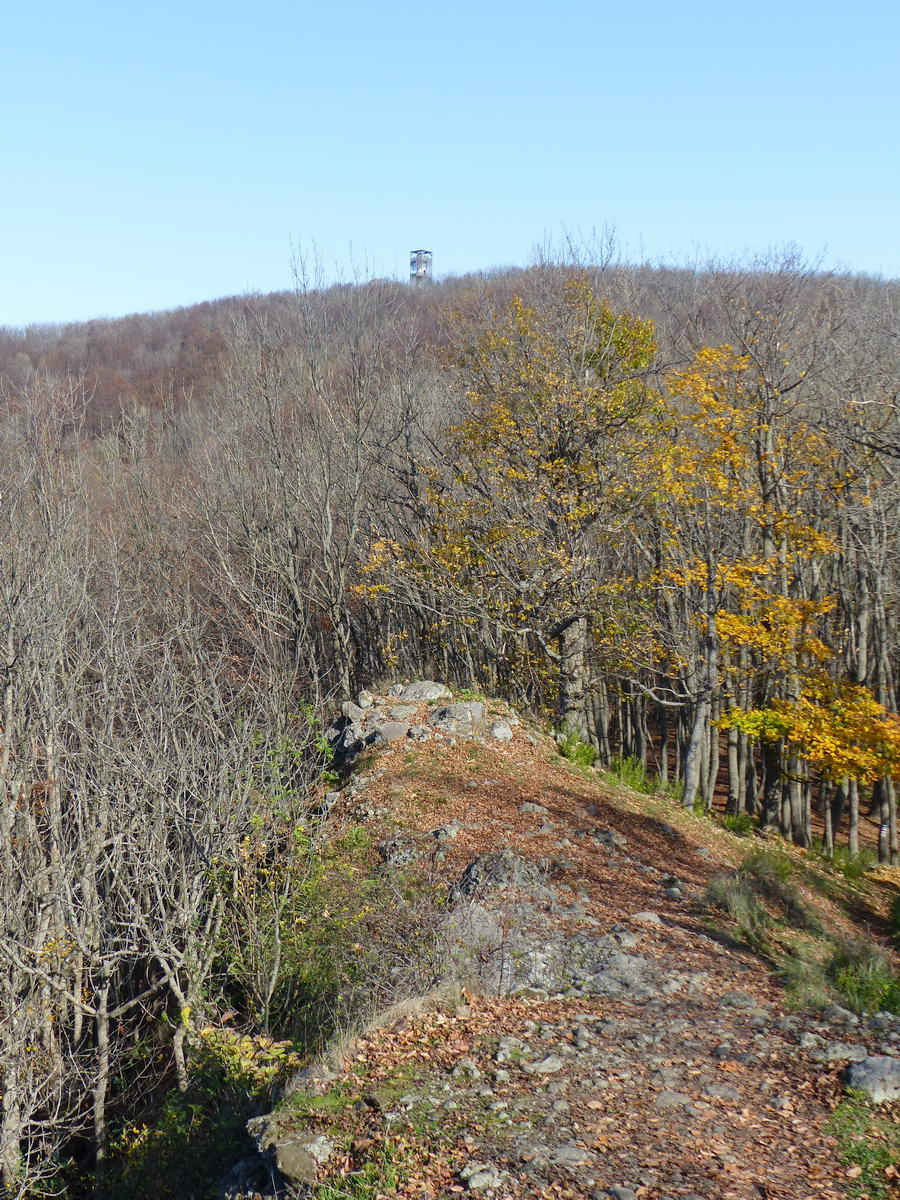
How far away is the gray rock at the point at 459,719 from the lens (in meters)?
13.3

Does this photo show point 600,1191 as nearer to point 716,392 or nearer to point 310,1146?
point 310,1146

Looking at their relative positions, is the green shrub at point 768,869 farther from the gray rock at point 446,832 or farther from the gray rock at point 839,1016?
the gray rock at point 839,1016

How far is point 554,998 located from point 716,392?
11.1 m

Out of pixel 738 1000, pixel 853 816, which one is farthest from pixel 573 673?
pixel 738 1000

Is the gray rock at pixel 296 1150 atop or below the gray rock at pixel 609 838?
atop

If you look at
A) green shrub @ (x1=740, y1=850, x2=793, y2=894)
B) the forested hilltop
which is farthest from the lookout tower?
green shrub @ (x1=740, y1=850, x2=793, y2=894)

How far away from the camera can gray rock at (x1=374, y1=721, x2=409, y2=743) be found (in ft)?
42.9

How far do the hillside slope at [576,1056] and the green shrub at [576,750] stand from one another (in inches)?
94.8

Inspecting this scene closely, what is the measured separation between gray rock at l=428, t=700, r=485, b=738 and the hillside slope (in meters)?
2.19

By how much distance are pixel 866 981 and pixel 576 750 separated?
6089mm

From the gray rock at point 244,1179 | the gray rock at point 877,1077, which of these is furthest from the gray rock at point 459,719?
the gray rock at point 877,1077

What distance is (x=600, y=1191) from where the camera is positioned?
16.3 ft

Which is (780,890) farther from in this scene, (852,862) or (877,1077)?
(852,862)

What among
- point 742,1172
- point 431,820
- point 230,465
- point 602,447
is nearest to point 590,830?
point 431,820
